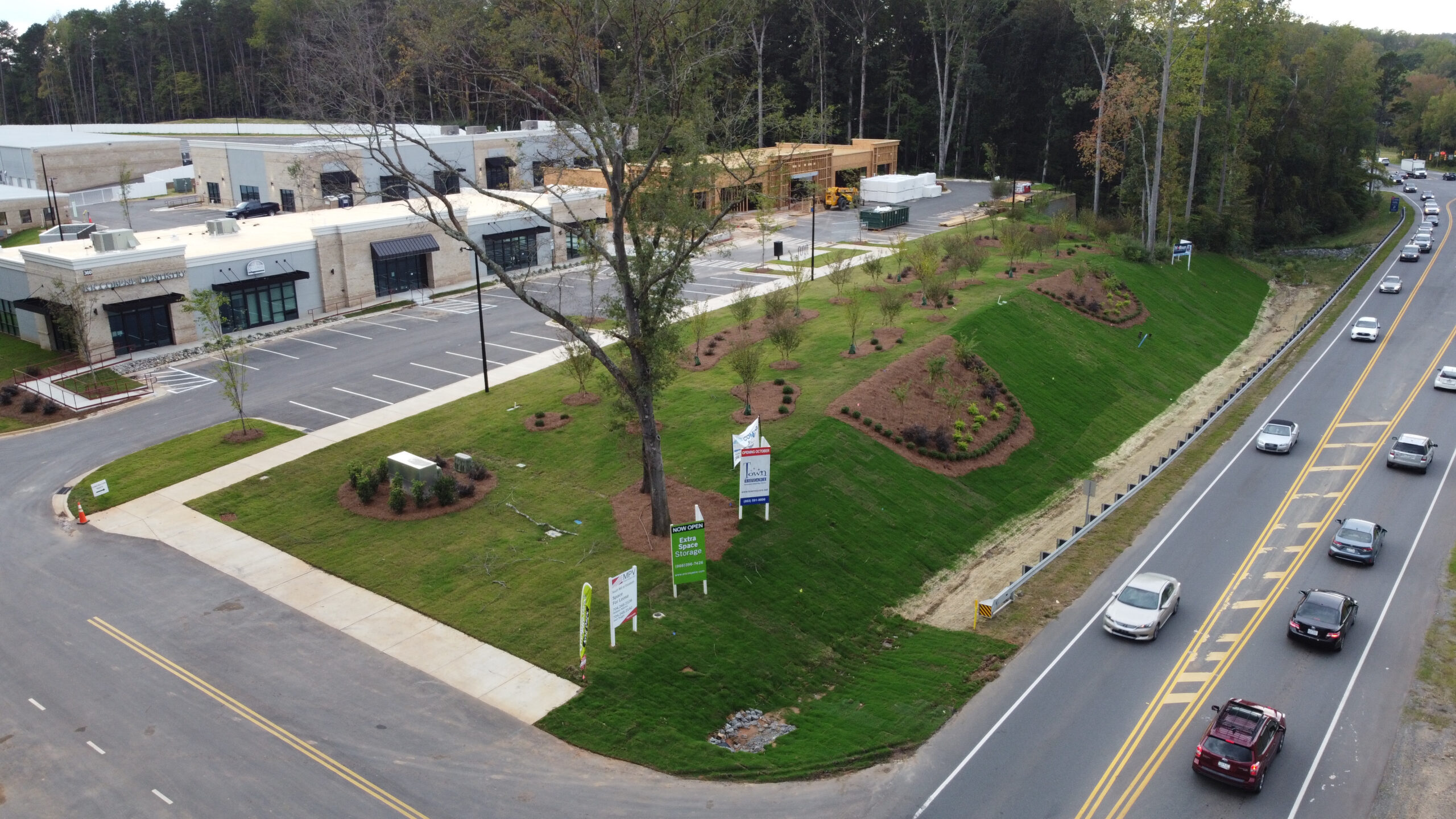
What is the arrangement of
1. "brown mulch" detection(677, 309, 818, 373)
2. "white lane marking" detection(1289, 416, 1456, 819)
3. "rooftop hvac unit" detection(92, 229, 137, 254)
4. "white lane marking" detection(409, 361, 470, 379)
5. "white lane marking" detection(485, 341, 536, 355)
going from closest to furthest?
"white lane marking" detection(1289, 416, 1456, 819) → "brown mulch" detection(677, 309, 818, 373) → "white lane marking" detection(409, 361, 470, 379) → "rooftop hvac unit" detection(92, 229, 137, 254) → "white lane marking" detection(485, 341, 536, 355)

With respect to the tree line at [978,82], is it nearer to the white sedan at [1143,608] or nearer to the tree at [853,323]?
the tree at [853,323]

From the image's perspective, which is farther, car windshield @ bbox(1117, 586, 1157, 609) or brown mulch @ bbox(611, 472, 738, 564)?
brown mulch @ bbox(611, 472, 738, 564)

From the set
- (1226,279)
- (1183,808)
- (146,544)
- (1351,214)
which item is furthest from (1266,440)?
(1351,214)

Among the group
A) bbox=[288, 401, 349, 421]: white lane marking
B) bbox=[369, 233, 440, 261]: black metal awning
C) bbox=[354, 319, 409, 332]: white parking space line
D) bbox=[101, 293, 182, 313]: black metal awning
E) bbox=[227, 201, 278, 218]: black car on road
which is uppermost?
bbox=[227, 201, 278, 218]: black car on road

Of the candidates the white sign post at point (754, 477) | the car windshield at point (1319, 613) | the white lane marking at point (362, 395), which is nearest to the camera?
the car windshield at point (1319, 613)

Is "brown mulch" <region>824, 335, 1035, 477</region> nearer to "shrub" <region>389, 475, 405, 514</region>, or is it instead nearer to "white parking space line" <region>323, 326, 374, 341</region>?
"shrub" <region>389, 475, 405, 514</region>

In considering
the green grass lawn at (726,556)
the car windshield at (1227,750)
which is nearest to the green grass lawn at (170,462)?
the green grass lawn at (726,556)

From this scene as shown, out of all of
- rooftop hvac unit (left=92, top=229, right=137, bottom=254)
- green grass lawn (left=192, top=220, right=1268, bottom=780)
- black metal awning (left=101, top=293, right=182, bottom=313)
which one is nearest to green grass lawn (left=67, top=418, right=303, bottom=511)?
green grass lawn (left=192, top=220, right=1268, bottom=780)
